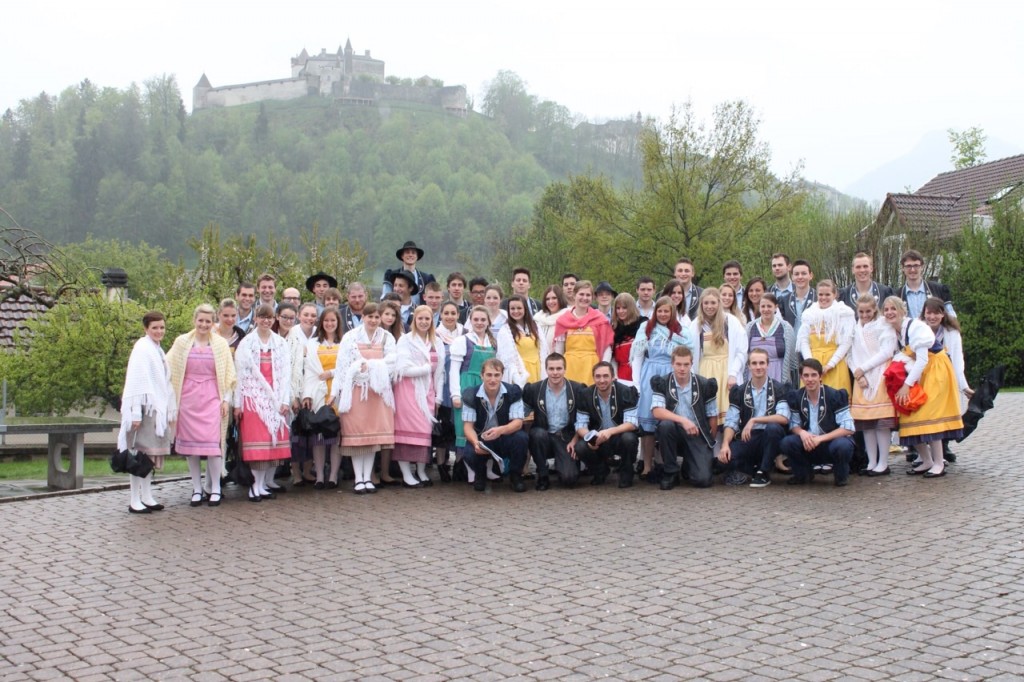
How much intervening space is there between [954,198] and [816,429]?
30684 mm

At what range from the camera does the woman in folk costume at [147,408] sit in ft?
30.7

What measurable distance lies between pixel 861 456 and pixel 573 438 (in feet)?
9.56

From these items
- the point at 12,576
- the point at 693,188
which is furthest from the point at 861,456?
the point at 693,188

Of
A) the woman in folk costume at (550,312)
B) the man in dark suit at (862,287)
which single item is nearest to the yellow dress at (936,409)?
the man in dark suit at (862,287)

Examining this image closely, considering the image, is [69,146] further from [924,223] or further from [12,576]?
[12,576]

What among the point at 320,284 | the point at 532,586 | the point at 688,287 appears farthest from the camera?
the point at 320,284

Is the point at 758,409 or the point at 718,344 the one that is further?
the point at 718,344

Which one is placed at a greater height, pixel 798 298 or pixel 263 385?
pixel 798 298

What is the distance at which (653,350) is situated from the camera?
10.7 metres

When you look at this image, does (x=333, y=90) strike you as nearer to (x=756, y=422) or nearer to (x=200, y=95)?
(x=200, y=95)

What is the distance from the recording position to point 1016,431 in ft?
47.3

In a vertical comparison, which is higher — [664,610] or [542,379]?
[542,379]

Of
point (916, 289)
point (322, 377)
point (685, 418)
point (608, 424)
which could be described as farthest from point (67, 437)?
point (916, 289)

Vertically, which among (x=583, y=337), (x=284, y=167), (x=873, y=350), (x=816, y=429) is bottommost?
(x=816, y=429)
